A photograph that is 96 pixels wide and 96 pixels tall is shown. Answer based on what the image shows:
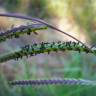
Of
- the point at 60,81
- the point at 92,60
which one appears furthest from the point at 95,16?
the point at 60,81

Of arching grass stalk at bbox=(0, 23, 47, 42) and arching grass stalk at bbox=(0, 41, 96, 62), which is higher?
arching grass stalk at bbox=(0, 23, 47, 42)

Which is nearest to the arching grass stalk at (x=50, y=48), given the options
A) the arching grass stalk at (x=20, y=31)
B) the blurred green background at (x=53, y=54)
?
the arching grass stalk at (x=20, y=31)

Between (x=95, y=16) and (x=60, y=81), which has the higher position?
(x=95, y=16)

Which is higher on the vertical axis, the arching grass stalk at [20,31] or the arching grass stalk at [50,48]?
the arching grass stalk at [20,31]

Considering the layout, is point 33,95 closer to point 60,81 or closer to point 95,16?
point 60,81

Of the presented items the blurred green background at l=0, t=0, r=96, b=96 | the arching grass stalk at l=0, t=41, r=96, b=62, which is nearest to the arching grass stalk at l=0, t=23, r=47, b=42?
the arching grass stalk at l=0, t=41, r=96, b=62

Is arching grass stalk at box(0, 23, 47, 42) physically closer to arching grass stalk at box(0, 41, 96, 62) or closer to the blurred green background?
arching grass stalk at box(0, 41, 96, 62)

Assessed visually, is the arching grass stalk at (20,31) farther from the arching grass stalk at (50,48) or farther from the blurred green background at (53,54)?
the blurred green background at (53,54)

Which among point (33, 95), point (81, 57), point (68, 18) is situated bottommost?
point (33, 95)
